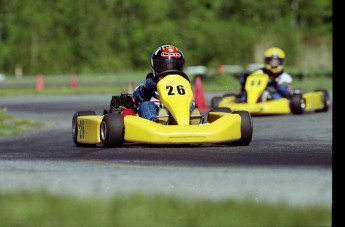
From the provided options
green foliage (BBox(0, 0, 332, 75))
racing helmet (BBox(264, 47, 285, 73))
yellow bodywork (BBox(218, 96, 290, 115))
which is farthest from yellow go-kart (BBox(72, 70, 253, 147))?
green foliage (BBox(0, 0, 332, 75))

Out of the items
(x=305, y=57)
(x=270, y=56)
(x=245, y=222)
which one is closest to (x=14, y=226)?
(x=245, y=222)

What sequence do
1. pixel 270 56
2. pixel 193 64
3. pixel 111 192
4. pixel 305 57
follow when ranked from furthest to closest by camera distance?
1. pixel 193 64
2. pixel 305 57
3. pixel 270 56
4. pixel 111 192

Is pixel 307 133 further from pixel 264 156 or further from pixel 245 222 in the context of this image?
pixel 245 222

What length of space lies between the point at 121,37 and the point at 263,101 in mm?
46358

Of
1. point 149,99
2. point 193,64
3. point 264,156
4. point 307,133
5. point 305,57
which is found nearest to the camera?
point 264,156

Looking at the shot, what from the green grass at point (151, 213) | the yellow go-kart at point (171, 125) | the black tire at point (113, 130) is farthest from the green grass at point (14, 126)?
the green grass at point (151, 213)

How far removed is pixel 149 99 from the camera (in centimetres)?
1329

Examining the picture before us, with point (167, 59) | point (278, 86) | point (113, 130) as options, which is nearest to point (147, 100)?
point (167, 59)

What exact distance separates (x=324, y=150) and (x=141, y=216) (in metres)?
5.02

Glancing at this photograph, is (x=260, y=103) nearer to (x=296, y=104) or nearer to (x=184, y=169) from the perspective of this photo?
(x=296, y=104)

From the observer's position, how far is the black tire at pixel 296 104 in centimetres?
1986

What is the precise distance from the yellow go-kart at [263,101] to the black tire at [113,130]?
7286 mm

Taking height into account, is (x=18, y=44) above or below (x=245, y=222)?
above

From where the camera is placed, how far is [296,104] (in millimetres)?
19859
